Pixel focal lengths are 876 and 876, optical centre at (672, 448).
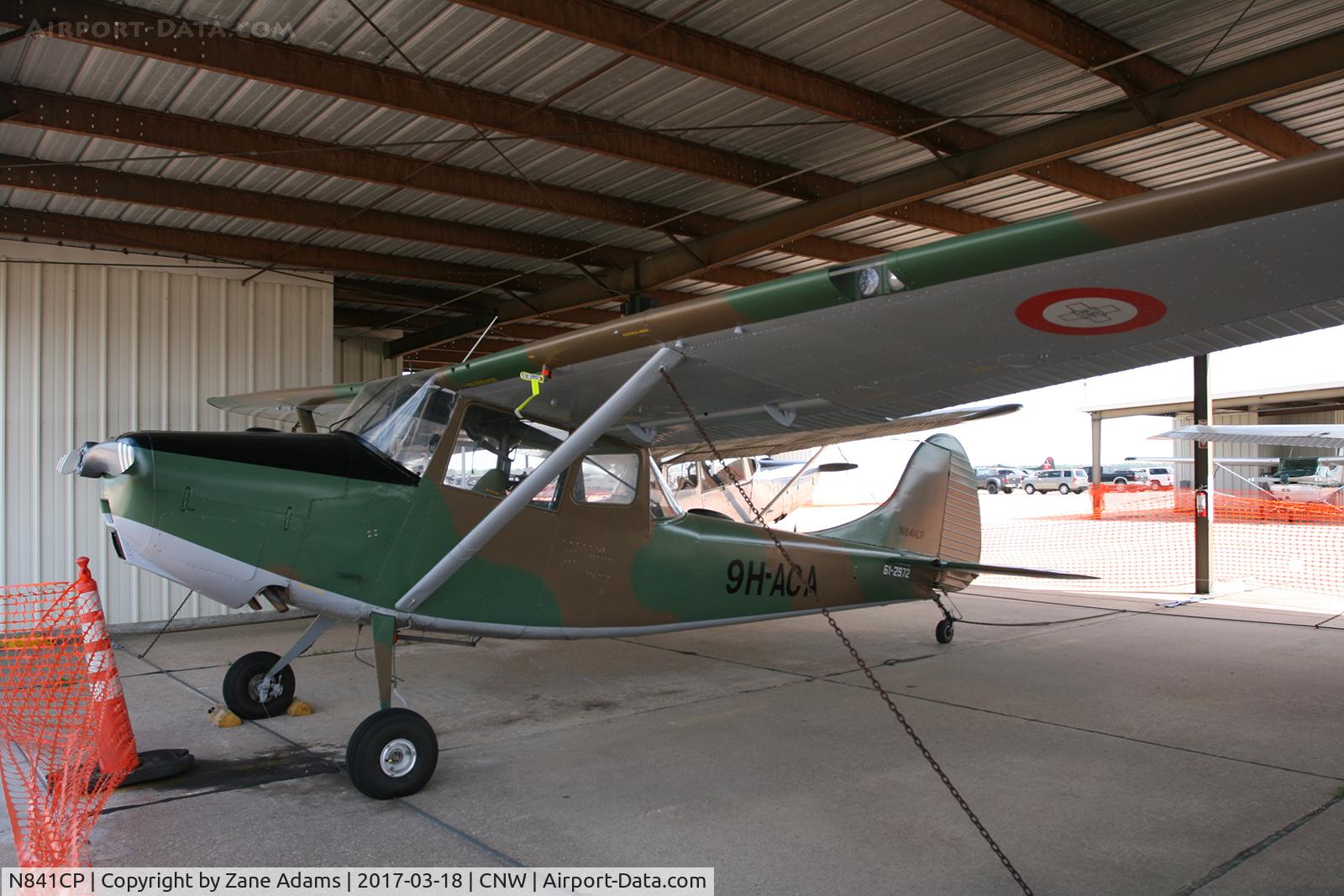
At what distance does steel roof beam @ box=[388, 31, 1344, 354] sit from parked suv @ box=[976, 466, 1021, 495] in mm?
46810

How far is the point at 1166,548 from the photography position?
18.2m

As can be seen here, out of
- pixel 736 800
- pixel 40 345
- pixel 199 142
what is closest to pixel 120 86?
pixel 199 142

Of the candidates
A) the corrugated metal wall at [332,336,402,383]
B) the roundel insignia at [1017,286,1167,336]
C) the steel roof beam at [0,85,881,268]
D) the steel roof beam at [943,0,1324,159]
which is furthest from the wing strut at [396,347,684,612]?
the corrugated metal wall at [332,336,402,383]

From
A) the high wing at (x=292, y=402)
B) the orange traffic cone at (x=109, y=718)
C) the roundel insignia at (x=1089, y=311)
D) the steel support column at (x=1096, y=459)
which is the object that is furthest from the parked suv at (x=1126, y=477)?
the orange traffic cone at (x=109, y=718)

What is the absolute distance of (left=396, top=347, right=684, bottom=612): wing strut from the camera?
14.0ft

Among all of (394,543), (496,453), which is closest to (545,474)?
(496,453)

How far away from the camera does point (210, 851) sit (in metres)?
3.48

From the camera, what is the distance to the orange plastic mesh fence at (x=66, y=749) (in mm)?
3061

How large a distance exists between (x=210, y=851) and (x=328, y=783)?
90 cm

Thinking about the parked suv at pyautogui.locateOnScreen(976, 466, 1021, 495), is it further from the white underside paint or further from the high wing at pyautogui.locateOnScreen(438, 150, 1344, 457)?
the white underside paint

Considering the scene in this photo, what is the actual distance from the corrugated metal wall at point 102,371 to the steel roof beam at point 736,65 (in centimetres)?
691

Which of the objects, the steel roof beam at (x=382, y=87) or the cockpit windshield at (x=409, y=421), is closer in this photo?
the cockpit windshield at (x=409, y=421)

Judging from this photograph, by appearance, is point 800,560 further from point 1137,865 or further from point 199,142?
point 199,142

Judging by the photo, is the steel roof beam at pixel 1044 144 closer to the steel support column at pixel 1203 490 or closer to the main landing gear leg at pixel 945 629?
the main landing gear leg at pixel 945 629
